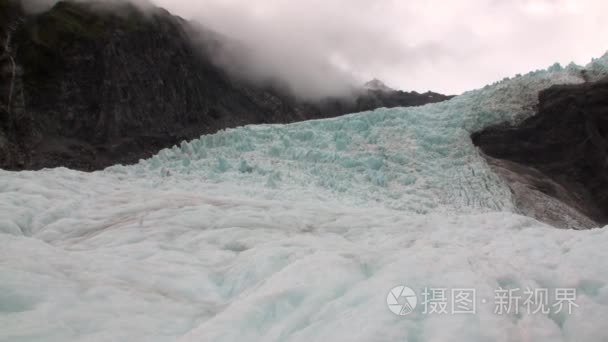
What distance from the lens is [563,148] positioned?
28000 mm

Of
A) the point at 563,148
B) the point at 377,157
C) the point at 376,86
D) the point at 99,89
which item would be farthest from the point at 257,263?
the point at 376,86

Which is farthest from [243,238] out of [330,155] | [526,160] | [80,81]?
[526,160]

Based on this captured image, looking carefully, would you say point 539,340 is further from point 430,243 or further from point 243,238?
point 243,238

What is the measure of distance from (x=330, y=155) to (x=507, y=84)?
45.5 ft

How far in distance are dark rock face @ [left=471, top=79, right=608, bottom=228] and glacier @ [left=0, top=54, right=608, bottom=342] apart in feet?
22.7

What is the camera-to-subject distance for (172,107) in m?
28.2

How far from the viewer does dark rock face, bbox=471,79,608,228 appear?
977 inches

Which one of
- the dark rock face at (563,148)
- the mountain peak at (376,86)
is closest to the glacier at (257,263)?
the dark rock face at (563,148)

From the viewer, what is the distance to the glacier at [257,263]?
5355 mm

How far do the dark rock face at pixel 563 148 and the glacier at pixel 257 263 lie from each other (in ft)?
22.7
